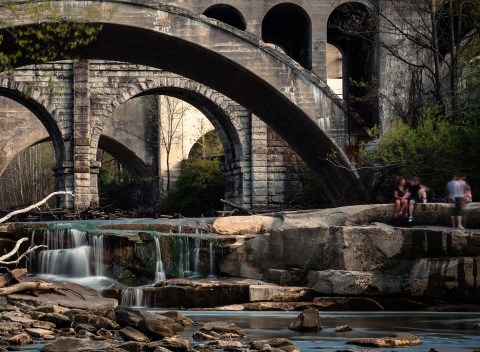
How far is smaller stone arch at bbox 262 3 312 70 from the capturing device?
1291 inches

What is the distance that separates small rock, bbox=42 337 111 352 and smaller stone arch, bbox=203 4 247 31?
21324mm

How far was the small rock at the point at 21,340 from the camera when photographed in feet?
41.9

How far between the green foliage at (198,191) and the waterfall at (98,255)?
18.2m

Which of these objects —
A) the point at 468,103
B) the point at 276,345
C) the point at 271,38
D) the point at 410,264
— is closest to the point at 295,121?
the point at 468,103

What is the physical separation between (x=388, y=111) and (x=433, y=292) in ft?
37.8

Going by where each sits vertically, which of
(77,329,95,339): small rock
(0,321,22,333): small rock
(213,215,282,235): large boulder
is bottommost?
(77,329,95,339): small rock

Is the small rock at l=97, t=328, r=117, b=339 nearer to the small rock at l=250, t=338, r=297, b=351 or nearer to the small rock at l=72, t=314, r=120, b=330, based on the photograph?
the small rock at l=72, t=314, r=120, b=330

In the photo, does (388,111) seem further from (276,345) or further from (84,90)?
(276,345)

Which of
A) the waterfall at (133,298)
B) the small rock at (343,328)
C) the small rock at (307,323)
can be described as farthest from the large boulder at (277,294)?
the small rock at (343,328)

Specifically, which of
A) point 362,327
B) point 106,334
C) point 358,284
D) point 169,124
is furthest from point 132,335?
point 169,124

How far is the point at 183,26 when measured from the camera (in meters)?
27.1

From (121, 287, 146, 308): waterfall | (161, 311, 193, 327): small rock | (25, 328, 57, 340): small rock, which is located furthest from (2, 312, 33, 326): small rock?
(121, 287, 146, 308): waterfall

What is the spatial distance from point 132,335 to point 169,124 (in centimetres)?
3476

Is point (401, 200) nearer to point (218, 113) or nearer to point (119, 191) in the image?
point (218, 113)
